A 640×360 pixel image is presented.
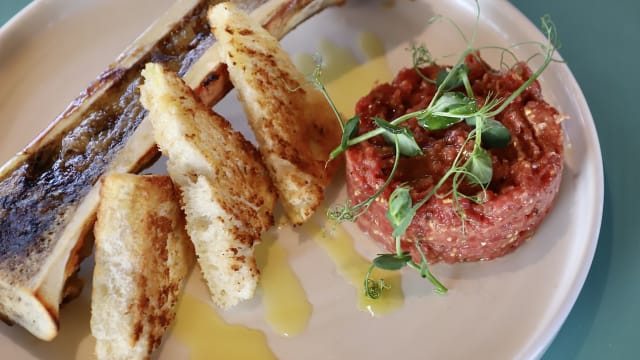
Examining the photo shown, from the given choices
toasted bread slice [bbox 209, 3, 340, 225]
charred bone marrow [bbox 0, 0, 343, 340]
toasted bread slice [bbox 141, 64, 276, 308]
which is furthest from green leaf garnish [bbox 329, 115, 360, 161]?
charred bone marrow [bbox 0, 0, 343, 340]

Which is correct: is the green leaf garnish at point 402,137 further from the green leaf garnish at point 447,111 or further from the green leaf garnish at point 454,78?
the green leaf garnish at point 454,78

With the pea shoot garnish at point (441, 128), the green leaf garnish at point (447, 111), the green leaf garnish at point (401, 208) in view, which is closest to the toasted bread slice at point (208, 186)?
the pea shoot garnish at point (441, 128)

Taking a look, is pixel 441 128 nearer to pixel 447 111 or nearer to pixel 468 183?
pixel 447 111

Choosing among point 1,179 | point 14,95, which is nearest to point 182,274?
point 1,179

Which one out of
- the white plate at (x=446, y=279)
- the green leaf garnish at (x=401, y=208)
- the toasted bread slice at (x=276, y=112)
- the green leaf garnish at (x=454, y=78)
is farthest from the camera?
the toasted bread slice at (x=276, y=112)

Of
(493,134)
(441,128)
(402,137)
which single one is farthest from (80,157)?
(493,134)
